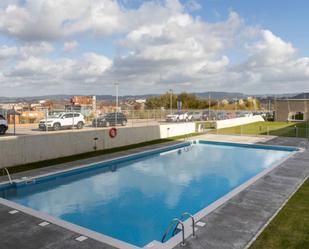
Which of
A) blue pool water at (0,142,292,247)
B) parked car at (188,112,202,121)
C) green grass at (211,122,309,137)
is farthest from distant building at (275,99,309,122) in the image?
blue pool water at (0,142,292,247)

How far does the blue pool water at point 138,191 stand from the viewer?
787 cm

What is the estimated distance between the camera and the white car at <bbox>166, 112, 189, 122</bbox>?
36906mm

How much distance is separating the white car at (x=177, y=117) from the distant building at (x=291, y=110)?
45.9ft

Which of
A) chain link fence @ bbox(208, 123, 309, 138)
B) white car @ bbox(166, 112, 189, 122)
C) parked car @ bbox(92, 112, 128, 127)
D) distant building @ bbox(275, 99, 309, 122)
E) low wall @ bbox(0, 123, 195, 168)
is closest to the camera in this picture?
low wall @ bbox(0, 123, 195, 168)

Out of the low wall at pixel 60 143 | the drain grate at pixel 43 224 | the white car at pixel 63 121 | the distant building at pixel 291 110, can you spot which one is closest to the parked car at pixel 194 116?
the distant building at pixel 291 110

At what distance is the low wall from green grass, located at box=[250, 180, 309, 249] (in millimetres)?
10631

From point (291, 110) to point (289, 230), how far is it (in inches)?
1554

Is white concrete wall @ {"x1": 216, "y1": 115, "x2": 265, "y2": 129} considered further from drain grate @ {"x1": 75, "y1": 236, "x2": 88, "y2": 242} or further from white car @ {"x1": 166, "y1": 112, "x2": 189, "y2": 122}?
drain grate @ {"x1": 75, "y1": 236, "x2": 88, "y2": 242}

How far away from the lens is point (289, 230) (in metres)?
5.95

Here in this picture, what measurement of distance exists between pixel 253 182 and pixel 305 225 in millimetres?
3396

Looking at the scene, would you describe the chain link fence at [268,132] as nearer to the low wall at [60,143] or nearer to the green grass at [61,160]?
the low wall at [60,143]

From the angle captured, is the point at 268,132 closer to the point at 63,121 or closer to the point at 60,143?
the point at 63,121

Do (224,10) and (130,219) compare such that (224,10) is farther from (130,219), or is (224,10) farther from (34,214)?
(34,214)

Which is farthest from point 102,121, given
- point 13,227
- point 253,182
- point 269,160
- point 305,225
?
point 305,225
